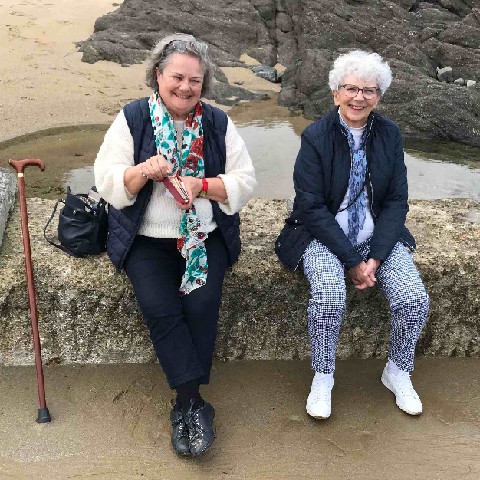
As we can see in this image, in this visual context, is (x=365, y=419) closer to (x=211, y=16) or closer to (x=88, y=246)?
(x=88, y=246)

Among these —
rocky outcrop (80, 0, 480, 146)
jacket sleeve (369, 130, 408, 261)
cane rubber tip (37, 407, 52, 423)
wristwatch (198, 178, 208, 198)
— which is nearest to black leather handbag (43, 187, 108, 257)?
wristwatch (198, 178, 208, 198)

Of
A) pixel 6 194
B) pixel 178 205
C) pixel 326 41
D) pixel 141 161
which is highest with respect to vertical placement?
pixel 141 161

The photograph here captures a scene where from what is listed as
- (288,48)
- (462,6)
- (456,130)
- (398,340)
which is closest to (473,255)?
(398,340)

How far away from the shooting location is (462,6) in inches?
631

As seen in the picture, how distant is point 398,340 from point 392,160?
922mm

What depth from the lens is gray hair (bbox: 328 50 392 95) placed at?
2912mm

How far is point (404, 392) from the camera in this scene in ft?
10.0

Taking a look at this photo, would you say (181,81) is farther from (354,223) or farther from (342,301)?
(342,301)

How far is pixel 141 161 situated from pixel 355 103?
43.1 inches

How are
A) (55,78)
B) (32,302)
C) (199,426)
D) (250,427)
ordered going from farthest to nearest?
(55,78) → (250,427) → (32,302) → (199,426)

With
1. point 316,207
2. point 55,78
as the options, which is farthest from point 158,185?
point 55,78

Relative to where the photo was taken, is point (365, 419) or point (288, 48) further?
point (288, 48)

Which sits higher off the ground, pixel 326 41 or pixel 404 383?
pixel 404 383

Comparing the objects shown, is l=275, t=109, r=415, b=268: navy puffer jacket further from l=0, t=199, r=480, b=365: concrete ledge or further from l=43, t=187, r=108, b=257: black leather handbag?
l=43, t=187, r=108, b=257: black leather handbag
